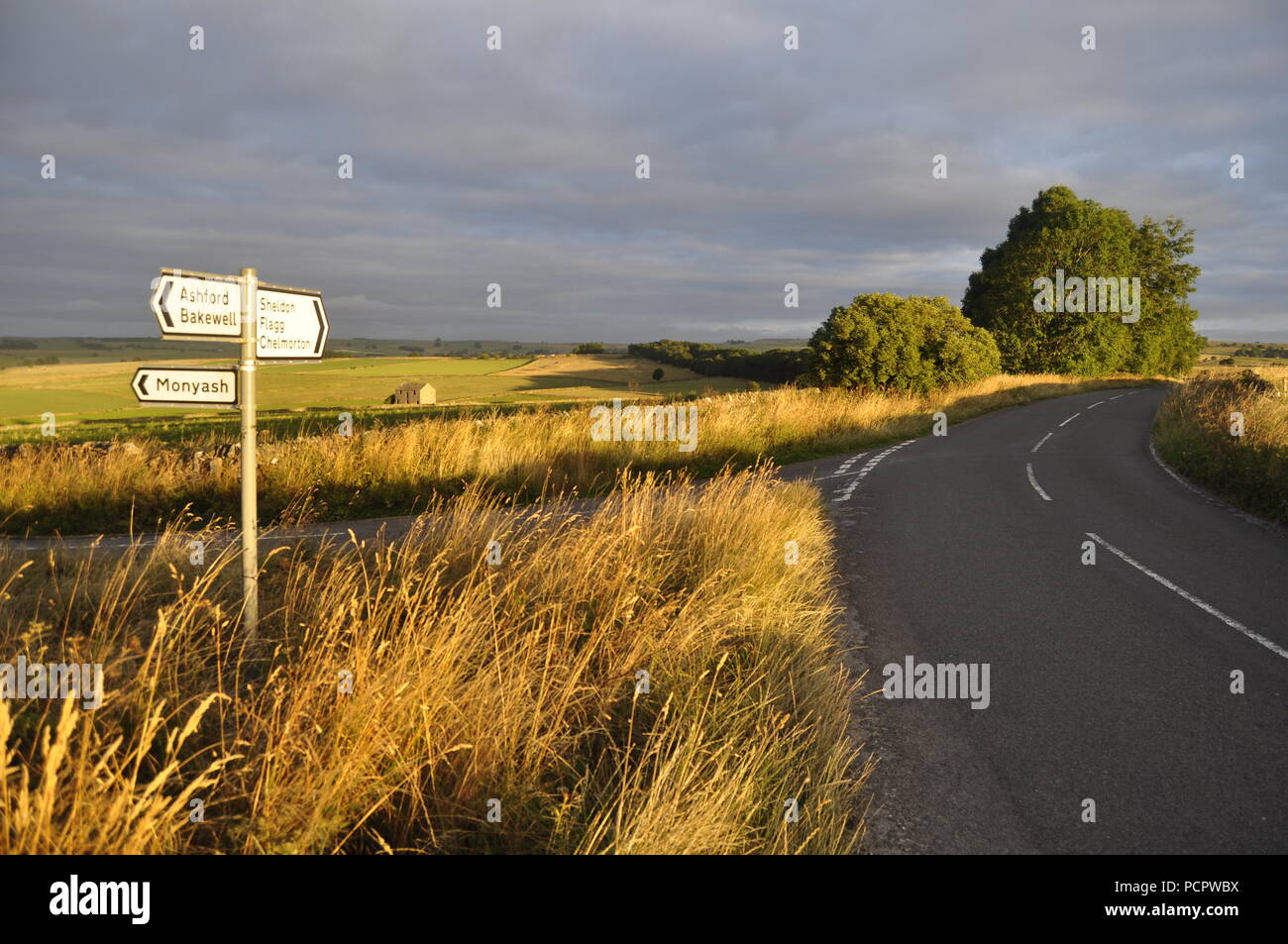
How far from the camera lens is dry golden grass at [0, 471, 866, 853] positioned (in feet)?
9.56

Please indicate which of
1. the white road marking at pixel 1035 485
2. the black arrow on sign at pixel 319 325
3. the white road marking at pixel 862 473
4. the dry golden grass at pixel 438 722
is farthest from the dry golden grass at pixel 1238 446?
the black arrow on sign at pixel 319 325

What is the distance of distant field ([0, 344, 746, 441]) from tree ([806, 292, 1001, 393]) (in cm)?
1903

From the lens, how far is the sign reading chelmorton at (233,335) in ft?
13.4

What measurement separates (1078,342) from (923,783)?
5293cm

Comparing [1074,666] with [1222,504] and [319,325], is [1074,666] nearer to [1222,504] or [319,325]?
[319,325]

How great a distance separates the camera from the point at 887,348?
97.1 feet

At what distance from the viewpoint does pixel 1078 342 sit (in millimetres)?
49281

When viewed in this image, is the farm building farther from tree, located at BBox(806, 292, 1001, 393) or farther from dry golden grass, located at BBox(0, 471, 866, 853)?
dry golden grass, located at BBox(0, 471, 866, 853)

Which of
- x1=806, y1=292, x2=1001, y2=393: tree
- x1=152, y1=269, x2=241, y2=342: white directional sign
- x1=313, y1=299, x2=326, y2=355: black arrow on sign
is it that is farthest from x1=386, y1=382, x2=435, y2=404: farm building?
x1=152, y1=269, x2=241, y2=342: white directional sign

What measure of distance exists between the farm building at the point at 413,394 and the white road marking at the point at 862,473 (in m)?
43.5

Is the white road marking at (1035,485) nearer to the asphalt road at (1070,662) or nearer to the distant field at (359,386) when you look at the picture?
the asphalt road at (1070,662)
